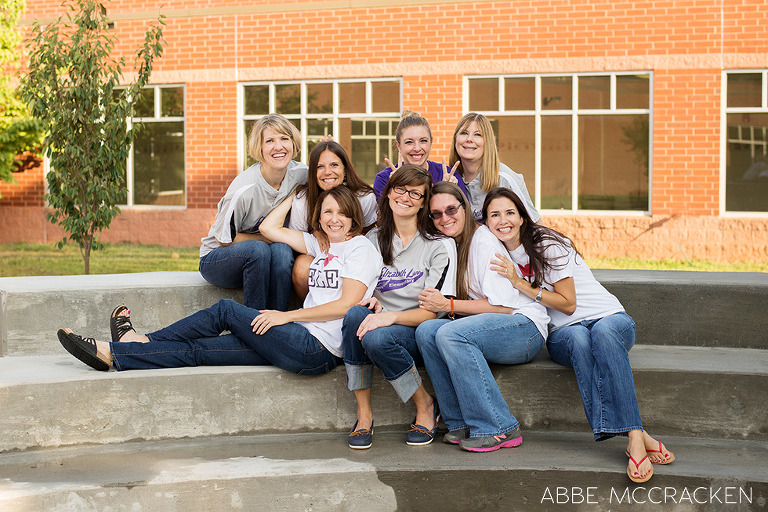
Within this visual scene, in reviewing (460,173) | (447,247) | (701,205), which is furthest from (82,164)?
(701,205)

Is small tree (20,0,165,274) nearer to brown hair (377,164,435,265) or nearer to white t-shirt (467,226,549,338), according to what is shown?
brown hair (377,164,435,265)

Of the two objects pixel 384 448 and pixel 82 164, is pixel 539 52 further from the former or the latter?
pixel 384 448

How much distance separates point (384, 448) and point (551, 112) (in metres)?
9.28

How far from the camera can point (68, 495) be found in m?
3.48

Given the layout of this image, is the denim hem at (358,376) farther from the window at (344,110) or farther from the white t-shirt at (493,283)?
the window at (344,110)

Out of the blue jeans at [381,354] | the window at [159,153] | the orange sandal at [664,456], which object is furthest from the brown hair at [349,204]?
the window at [159,153]

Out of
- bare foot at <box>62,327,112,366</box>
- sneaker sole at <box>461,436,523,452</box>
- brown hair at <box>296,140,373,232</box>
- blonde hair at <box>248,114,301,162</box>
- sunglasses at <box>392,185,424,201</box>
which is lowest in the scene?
sneaker sole at <box>461,436,523,452</box>

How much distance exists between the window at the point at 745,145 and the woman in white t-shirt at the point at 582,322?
8.69m

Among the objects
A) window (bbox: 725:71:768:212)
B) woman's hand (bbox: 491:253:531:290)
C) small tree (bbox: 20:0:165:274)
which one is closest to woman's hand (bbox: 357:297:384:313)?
woman's hand (bbox: 491:253:531:290)

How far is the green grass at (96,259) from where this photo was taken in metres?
10.7

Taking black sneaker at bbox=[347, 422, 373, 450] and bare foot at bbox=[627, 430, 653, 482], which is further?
black sneaker at bbox=[347, 422, 373, 450]

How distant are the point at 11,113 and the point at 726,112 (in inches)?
419

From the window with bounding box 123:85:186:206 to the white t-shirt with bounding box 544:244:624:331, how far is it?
10.6 metres

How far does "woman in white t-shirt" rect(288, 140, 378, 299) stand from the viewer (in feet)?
15.0
